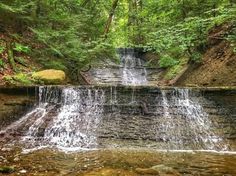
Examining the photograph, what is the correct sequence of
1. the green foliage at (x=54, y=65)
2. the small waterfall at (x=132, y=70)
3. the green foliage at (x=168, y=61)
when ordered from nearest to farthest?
1. the green foliage at (x=54, y=65)
2. the green foliage at (x=168, y=61)
3. the small waterfall at (x=132, y=70)

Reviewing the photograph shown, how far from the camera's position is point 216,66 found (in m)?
15.0

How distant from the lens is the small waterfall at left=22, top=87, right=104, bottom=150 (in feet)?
32.5

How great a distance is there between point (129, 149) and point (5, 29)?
8826mm

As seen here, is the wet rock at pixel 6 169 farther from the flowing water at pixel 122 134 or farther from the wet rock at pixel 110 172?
the wet rock at pixel 110 172

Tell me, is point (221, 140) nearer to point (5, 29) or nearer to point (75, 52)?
point (75, 52)

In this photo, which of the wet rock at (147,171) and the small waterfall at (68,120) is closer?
the wet rock at (147,171)

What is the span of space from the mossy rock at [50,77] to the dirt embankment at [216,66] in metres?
6.16

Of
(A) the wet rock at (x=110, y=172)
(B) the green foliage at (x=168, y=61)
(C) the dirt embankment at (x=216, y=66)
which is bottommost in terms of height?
(A) the wet rock at (x=110, y=172)

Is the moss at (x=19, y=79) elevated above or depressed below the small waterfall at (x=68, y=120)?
above

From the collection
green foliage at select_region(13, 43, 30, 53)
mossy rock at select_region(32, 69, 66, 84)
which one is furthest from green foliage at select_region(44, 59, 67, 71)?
mossy rock at select_region(32, 69, 66, 84)

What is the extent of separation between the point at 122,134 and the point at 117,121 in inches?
26.6

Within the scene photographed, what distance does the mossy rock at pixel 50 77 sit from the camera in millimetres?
13177

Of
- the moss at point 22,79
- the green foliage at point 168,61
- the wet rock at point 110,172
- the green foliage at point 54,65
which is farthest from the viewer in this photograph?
the green foliage at point 168,61

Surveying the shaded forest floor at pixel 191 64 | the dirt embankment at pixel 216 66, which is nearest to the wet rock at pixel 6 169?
the shaded forest floor at pixel 191 64
